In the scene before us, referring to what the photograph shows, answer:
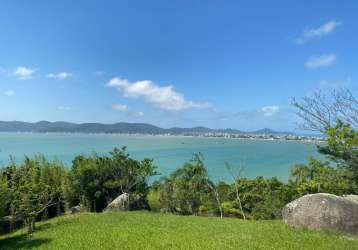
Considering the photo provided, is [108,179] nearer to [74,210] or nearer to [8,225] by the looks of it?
[74,210]

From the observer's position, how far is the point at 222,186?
32.2 meters

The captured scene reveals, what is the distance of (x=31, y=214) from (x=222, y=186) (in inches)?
865

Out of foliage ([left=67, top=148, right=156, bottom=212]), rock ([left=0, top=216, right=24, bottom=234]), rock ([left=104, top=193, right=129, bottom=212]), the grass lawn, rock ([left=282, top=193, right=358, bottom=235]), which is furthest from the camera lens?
foliage ([left=67, top=148, right=156, bottom=212])

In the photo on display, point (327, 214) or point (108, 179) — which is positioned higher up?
point (327, 214)

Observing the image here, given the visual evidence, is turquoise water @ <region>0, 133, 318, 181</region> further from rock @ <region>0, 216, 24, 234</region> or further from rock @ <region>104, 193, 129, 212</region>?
rock @ <region>0, 216, 24, 234</region>

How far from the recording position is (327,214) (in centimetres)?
1116

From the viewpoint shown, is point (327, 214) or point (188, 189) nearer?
point (327, 214)

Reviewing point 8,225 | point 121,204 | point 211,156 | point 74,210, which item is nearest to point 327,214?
point 121,204

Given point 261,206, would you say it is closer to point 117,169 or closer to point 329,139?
point 117,169

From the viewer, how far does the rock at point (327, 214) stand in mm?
10914

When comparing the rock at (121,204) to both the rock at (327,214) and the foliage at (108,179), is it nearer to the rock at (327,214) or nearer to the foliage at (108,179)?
the foliage at (108,179)

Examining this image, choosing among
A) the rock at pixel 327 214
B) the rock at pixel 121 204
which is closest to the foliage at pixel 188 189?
the rock at pixel 121 204

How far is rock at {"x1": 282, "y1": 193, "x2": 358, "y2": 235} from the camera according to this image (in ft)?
35.8

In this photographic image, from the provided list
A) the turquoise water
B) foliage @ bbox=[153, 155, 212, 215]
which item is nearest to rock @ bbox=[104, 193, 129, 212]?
foliage @ bbox=[153, 155, 212, 215]
